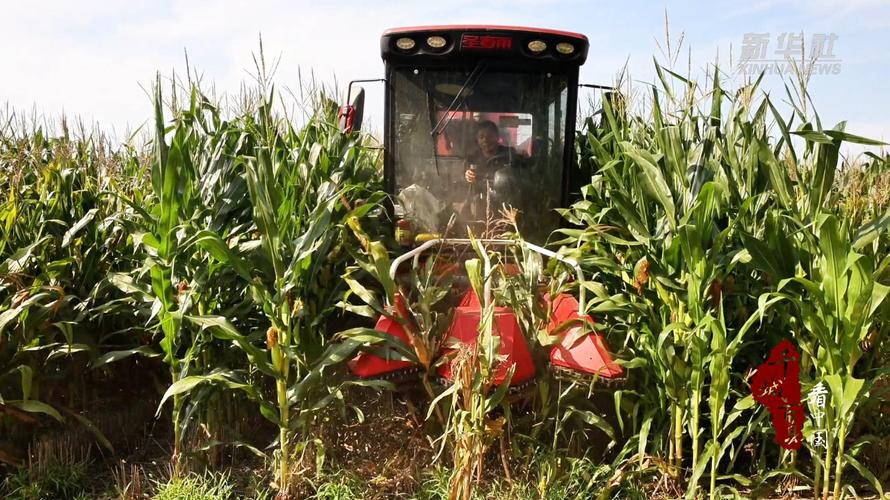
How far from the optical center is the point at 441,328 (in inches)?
122

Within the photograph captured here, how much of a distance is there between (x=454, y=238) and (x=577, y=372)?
123 cm

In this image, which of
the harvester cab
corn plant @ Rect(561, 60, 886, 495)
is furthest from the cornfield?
the harvester cab

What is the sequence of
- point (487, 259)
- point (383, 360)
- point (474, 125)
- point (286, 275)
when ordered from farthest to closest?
point (474, 125) → point (383, 360) → point (286, 275) → point (487, 259)

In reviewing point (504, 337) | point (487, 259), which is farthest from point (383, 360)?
point (487, 259)

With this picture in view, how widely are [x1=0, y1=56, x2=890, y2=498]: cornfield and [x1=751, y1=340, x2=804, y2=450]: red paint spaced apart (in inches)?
1.8

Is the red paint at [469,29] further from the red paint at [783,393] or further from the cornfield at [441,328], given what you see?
the red paint at [783,393]

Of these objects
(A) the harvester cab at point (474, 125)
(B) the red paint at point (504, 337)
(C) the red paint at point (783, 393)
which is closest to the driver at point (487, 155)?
(A) the harvester cab at point (474, 125)

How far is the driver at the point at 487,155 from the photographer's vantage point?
12.7ft

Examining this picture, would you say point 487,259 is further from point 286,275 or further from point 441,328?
point 286,275

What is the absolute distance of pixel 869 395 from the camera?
9.74 feet

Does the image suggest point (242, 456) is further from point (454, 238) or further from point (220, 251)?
point (454, 238)

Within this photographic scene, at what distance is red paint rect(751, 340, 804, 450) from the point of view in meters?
2.92

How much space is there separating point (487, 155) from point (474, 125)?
19 centimetres

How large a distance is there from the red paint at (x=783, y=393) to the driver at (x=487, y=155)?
1757 millimetres
